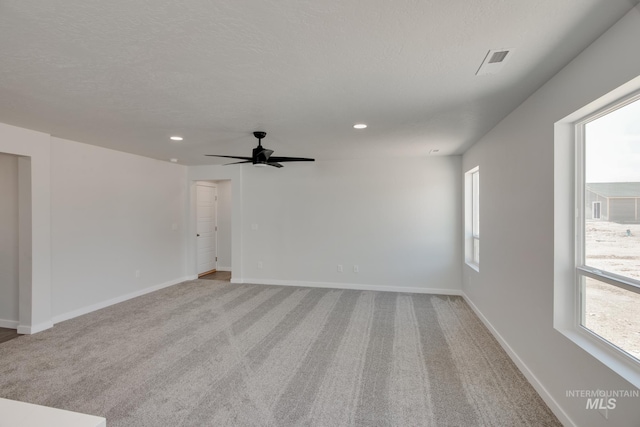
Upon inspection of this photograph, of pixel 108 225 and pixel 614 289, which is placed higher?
pixel 108 225

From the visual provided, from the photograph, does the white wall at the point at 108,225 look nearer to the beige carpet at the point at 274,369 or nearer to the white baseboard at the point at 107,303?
the white baseboard at the point at 107,303

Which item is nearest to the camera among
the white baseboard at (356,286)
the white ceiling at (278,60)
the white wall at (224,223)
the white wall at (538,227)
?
the white ceiling at (278,60)

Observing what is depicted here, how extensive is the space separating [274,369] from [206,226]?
4.93 metres

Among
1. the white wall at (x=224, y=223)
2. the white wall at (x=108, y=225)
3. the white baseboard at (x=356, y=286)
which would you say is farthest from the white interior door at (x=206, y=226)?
the white baseboard at (x=356, y=286)

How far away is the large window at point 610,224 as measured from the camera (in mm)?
1637

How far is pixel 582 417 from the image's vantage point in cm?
181

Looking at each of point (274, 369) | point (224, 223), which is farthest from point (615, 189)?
point (224, 223)

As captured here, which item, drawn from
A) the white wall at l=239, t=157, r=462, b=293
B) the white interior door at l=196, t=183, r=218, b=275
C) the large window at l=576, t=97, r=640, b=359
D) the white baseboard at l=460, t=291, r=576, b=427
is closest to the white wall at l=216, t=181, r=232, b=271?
the white interior door at l=196, t=183, r=218, b=275

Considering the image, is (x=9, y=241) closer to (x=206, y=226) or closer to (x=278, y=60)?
(x=206, y=226)

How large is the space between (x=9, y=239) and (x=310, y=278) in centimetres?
437

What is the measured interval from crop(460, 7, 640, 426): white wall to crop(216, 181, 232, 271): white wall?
560 cm

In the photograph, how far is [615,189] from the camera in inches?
68.9

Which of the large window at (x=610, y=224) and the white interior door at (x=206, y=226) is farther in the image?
the white interior door at (x=206, y=226)

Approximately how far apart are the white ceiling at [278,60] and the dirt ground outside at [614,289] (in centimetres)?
113
